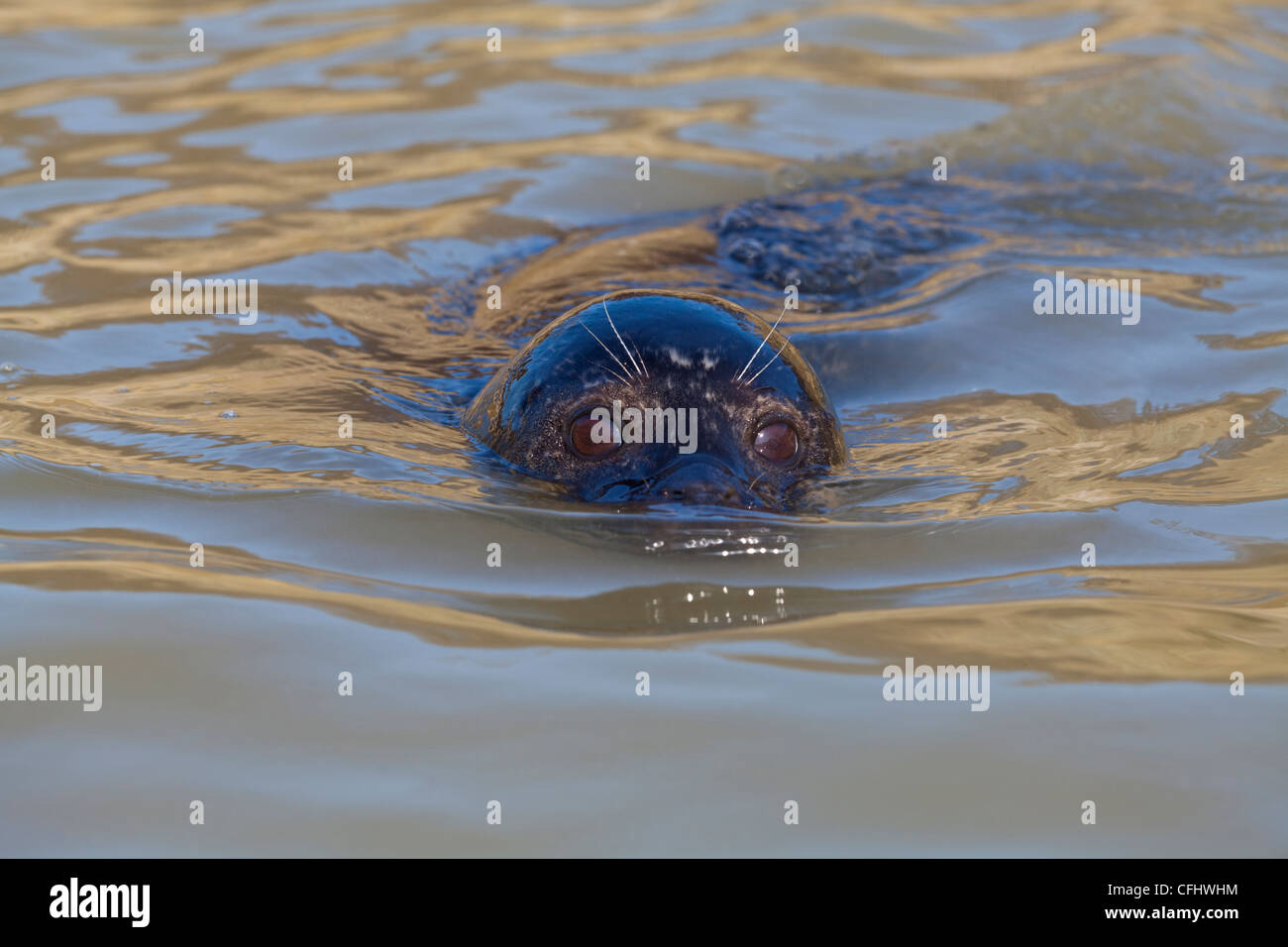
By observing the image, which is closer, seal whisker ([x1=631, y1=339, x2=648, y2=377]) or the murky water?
the murky water

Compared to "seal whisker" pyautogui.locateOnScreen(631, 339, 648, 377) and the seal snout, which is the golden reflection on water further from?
Result: "seal whisker" pyautogui.locateOnScreen(631, 339, 648, 377)

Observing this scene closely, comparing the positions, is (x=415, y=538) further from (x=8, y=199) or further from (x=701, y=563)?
(x=8, y=199)

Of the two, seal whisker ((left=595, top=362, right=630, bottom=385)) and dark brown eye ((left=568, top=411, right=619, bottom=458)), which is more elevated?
seal whisker ((left=595, top=362, right=630, bottom=385))

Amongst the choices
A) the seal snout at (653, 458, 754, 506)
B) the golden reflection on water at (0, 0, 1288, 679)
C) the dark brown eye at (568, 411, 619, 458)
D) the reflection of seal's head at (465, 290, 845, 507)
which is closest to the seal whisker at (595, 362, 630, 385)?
the reflection of seal's head at (465, 290, 845, 507)

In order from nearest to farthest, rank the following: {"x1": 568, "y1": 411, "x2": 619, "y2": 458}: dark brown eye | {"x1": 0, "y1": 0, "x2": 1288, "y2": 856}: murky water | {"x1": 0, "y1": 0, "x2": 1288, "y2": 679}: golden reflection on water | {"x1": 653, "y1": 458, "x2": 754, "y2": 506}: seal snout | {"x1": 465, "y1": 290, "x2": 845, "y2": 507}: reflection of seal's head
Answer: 1. {"x1": 0, "y1": 0, "x2": 1288, "y2": 856}: murky water
2. {"x1": 0, "y1": 0, "x2": 1288, "y2": 679}: golden reflection on water
3. {"x1": 653, "y1": 458, "x2": 754, "y2": 506}: seal snout
4. {"x1": 465, "y1": 290, "x2": 845, "y2": 507}: reflection of seal's head
5. {"x1": 568, "y1": 411, "x2": 619, "y2": 458}: dark brown eye

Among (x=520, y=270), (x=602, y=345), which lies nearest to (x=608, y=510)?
(x=602, y=345)

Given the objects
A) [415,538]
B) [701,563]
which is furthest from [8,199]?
[701,563]

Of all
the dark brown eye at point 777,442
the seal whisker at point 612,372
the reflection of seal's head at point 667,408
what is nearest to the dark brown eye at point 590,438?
Answer: the reflection of seal's head at point 667,408
